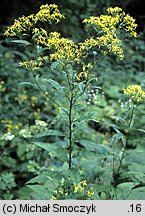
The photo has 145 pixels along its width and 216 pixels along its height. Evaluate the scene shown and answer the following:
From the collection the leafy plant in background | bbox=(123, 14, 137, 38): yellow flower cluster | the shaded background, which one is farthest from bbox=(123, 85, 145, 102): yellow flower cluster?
the shaded background

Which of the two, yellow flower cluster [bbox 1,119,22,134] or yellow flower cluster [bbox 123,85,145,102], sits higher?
yellow flower cluster [bbox 1,119,22,134]

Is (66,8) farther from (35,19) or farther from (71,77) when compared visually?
(71,77)

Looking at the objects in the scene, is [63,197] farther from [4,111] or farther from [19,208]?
[4,111]

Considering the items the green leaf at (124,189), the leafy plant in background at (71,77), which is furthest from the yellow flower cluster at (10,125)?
the green leaf at (124,189)

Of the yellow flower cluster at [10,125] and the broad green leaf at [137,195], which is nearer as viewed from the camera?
the broad green leaf at [137,195]

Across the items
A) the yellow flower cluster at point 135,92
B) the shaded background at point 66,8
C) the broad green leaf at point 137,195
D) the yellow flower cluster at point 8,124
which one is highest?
the shaded background at point 66,8

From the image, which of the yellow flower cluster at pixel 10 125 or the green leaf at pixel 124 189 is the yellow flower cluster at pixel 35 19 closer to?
the green leaf at pixel 124 189

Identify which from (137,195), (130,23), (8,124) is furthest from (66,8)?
(137,195)

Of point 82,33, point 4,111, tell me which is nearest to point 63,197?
point 4,111

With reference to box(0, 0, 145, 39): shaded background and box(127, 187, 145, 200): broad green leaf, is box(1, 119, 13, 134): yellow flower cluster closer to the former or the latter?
box(127, 187, 145, 200): broad green leaf

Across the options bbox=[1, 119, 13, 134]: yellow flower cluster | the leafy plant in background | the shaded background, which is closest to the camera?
the leafy plant in background

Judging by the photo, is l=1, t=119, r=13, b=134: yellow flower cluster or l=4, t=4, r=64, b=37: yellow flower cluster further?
l=1, t=119, r=13, b=134: yellow flower cluster

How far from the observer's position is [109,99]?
5.83 metres

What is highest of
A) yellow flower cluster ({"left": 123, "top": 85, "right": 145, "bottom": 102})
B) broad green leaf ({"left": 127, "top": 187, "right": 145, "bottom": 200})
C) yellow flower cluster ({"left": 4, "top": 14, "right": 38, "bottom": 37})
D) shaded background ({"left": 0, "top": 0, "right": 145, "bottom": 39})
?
shaded background ({"left": 0, "top": 0, "right": 145, "bottom": 39})
